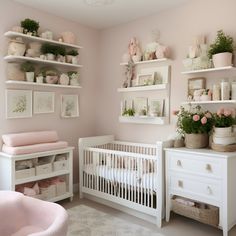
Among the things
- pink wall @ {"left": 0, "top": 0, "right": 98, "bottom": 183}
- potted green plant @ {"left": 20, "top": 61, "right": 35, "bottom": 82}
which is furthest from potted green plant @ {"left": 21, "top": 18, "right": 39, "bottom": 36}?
potted green plant @ {"left": 20, "top": 61, "right": 35, "bottom": 82}

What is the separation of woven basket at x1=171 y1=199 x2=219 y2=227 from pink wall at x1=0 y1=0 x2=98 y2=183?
175cm

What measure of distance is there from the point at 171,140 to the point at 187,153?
0.30 m

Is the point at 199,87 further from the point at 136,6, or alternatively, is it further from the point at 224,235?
the point at 224,235

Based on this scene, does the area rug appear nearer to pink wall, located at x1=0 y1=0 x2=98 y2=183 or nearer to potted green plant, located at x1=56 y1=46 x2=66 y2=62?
pink wall, located at x1=0 y1=0 x2=98 y2=183

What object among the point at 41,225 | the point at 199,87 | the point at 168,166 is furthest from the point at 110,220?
the point at 199,87

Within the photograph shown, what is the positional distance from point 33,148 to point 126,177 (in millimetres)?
1102

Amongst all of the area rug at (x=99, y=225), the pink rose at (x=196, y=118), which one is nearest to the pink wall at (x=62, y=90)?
the area rug at (x=99, y=225)

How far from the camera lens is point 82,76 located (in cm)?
381

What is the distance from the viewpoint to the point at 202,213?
2.39 meters

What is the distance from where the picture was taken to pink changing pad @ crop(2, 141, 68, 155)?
271 centimetres

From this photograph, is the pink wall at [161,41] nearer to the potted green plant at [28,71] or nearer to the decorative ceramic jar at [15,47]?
the potted green plant at [28,71]

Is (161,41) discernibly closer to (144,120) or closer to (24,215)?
(144,120)

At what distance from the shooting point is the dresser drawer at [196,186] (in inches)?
90.8

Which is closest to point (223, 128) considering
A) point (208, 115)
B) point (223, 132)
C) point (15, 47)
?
point (223, 132)
